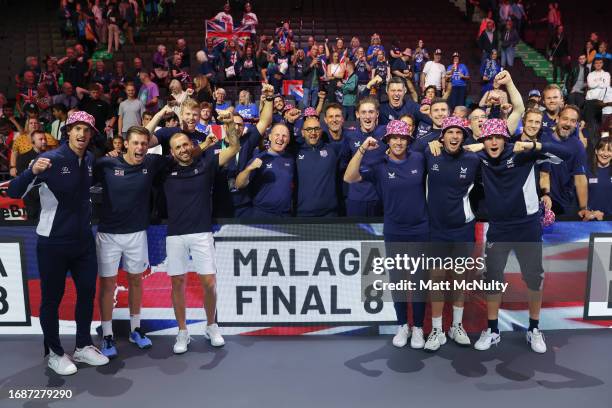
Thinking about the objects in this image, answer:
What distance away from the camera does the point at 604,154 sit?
5551 millimetres

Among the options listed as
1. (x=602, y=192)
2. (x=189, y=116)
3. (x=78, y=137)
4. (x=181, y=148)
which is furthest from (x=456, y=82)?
(x=78, y=137)

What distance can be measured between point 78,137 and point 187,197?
41.1 inches

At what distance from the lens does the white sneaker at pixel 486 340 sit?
16.3 ft

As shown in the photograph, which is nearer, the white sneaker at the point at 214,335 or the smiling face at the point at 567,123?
the white sneaker at the point at 214,335

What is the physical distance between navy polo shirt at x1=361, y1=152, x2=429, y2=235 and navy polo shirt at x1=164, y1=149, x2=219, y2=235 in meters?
1.64

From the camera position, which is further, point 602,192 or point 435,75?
point 435,75

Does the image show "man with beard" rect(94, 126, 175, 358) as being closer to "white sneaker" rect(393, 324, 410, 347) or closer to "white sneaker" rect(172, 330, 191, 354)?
"white sneaker" rect(172, 330, 191, 354)

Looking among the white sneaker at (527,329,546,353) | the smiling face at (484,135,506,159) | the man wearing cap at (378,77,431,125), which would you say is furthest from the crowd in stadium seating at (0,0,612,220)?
the white sneaker at (527,329,546,353)

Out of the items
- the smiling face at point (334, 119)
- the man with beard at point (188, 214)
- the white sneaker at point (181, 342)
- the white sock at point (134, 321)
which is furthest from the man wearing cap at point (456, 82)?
the white sock at point (134, 321)

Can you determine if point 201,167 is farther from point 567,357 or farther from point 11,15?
point 11,15

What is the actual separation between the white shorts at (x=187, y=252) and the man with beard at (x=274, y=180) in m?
0.68

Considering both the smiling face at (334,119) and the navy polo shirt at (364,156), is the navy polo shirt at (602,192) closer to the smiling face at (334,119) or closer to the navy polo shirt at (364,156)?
the navy polo shirt at (364,156)

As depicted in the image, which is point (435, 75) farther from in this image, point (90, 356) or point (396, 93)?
point (90, 356)

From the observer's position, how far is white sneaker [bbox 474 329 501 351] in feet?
16.3
